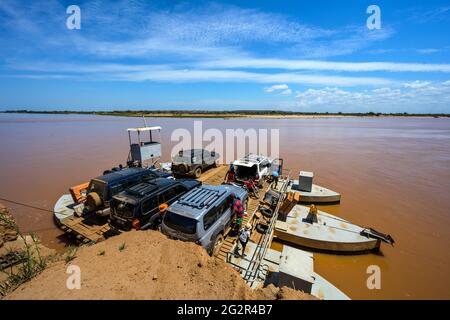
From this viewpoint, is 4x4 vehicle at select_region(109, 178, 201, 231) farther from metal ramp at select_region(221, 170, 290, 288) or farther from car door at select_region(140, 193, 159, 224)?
metal ramp at select_region(221, 170, 290, 288)

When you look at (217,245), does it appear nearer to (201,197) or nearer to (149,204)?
(201,197)

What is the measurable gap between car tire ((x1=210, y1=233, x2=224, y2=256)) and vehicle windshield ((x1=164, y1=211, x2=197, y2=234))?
1115 millimetres

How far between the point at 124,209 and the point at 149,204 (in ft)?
2.54

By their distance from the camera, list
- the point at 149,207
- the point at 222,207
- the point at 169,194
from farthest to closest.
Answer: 1. the point at 169,194
2. the point at 149,207
3. the point at 222,207

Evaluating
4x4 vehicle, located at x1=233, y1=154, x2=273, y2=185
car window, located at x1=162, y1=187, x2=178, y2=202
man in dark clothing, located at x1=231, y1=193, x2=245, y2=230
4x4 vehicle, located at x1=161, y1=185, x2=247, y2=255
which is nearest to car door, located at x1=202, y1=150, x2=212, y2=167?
4x4 vehicle, located at x1=233, y1=154, x2=273, y2=185

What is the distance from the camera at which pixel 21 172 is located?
1712 centimetres

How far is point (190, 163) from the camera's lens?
13.5 m

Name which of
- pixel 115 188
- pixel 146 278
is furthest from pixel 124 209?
pixel 146 278

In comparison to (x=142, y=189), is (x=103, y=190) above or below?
below

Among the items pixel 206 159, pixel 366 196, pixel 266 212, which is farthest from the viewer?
pixel 206 159

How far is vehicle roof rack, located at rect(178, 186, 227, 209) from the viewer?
6.15 metres

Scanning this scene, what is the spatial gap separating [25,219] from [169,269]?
10788 mm

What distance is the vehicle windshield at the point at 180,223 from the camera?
558 cm
